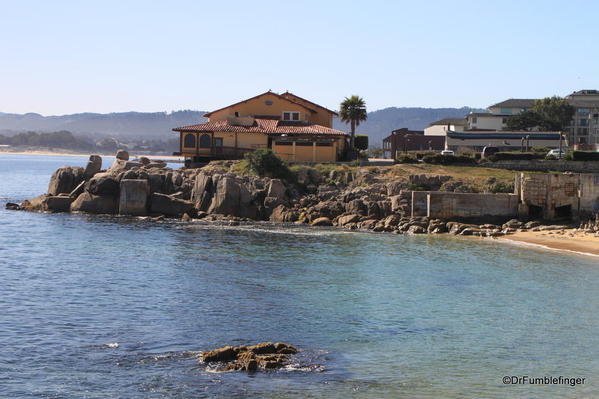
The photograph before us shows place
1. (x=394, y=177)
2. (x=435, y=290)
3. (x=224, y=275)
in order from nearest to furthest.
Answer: (x=435, y=290), (x=224, y=275), (x=394, y=177)

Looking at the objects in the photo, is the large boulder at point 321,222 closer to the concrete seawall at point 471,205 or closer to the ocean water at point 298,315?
the concrete seawall at point 471,205

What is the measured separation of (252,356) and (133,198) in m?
38.6

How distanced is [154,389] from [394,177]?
44.5m

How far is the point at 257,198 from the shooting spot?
58688mm

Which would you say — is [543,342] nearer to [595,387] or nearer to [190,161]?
[595,387]

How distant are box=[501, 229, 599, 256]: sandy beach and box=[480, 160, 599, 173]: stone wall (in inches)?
616

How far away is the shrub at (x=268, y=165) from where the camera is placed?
61969 millimetres

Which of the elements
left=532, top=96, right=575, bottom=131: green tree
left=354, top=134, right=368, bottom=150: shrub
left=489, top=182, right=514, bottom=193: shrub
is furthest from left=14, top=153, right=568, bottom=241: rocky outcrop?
left=532, top=96, right=575, bottom=131: green tree

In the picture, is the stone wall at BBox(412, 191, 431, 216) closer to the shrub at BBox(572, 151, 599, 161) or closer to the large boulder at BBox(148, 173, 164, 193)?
the shrub at BBox(572, 151, 599, 161)

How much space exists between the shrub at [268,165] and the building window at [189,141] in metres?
11.7

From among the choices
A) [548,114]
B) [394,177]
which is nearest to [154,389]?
[394,177]

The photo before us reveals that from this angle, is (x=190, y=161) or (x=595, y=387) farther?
(x=190, y=161)

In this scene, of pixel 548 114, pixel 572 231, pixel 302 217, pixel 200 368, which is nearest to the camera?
pixel 200 368

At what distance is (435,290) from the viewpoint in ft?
107
